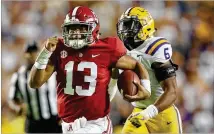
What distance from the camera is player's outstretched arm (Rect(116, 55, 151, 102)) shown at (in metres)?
2.88

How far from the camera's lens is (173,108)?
10.1ft

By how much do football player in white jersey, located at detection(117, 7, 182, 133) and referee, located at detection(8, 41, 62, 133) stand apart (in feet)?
2.34

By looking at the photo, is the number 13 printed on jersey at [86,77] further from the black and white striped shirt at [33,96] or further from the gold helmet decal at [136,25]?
the black and white striped shirt at [33,96]

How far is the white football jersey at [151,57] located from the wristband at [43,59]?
40cm

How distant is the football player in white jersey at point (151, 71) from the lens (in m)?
2.99

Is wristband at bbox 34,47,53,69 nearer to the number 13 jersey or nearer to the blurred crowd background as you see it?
the number 13 jersey

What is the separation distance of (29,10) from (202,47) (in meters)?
0.99

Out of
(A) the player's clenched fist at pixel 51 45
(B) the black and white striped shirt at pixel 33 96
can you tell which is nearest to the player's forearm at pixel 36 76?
(A) the player's clenched fist at pixel 51 45

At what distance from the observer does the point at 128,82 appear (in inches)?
115

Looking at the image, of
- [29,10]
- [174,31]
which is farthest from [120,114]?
[29,10]

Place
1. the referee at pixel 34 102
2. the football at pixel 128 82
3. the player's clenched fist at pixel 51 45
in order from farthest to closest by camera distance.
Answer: the referee at pixel 34 102 → the football at pixel 128 82 → the player's clenched fist at pixel 51 45

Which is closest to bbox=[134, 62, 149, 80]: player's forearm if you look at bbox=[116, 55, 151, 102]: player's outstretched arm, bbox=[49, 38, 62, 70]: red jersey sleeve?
bbox=[116, 55, 151, 102]: player's outstretched arm

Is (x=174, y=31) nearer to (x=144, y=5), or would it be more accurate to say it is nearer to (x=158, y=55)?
(x=144, y=5)

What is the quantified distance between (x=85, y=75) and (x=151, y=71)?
0.33 m
